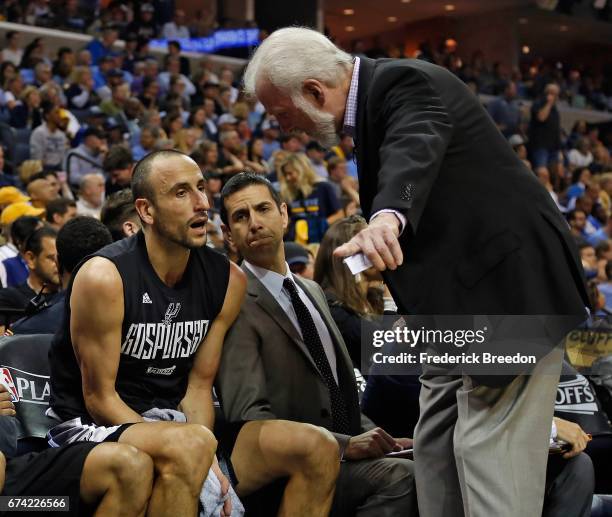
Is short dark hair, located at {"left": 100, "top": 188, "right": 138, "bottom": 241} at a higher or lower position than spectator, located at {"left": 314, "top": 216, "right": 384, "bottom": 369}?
higher

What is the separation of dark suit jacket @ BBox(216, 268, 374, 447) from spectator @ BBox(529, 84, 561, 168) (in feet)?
39.3

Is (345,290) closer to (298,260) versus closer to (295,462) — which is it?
(298,260)

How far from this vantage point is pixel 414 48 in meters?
25.3

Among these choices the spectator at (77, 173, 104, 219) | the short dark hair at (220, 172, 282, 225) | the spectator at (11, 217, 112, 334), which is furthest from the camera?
the spectator at (77, 173, 104, 219)

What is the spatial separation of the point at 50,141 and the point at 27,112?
801mm

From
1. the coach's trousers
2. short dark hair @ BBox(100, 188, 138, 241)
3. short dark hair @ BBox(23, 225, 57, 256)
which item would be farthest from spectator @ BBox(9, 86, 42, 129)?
the coach's trousers

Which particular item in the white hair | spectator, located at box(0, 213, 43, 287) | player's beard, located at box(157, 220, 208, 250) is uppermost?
the white hair

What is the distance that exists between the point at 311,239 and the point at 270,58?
5562 millimetres

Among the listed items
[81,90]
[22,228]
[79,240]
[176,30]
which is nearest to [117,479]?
[79,240]

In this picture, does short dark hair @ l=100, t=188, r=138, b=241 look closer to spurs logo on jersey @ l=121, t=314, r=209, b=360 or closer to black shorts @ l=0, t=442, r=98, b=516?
spurs logo on jersey @ l=121, t=314, r=209, b=360

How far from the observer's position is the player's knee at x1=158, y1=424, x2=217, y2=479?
8.79 feet

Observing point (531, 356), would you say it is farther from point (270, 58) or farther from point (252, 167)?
point (252, 167)

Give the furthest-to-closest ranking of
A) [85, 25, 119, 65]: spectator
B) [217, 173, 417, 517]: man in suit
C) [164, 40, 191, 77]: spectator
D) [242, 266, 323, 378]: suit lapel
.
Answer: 1. [164, 40, 191, 77]: spectator
2. [85, 25, 119, 65]: spectator
3. [242, 266, 323, 378]: suit lapel
4. [217, 173, 417, 517]: man in suit

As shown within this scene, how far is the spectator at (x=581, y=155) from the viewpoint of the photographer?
53.3ft
